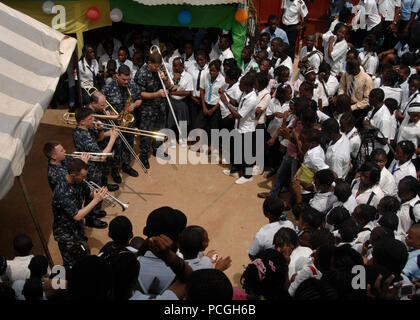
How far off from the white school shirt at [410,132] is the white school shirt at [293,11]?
19.8ft

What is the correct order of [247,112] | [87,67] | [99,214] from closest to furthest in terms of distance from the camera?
[99,214] < [247,112] < [87,67]

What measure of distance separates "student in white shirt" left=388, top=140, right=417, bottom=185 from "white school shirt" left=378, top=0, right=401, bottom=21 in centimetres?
711

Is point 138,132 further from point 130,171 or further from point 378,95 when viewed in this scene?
point 378,95

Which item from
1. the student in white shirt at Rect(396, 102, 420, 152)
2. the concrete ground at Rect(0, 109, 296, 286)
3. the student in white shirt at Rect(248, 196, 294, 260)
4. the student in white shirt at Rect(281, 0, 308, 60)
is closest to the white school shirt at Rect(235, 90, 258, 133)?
the concrete ground at Rect(0, 109, 296, 286)

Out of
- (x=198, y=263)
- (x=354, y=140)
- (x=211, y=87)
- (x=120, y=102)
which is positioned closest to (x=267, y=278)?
(x=198, y=263)

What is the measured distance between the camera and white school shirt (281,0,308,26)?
11.8 m

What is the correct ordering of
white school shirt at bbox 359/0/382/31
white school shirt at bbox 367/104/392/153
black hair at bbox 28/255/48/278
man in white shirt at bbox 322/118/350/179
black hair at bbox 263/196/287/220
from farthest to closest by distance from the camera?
white school shirt at bbox 359/0/382/31, white school shirt at bbox 367/104/392/153, man in white shirt at bbox 322/118/350/179, black hair at bbox 263/196/287/220, black hair at bbox 28/255/48/278

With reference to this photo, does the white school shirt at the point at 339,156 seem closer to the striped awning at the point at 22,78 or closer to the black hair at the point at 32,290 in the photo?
the striped awning at the point at 22,78

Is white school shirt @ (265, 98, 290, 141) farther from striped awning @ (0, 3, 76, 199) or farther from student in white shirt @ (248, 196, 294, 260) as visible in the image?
striped awning @ (0, 3, 76, 199)

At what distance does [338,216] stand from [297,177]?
1.50 meters

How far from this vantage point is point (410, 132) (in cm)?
681

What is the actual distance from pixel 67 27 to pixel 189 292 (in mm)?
7888

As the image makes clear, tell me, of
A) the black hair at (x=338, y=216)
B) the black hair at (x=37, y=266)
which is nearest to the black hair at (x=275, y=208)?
the black hair at (x=338, y=216)

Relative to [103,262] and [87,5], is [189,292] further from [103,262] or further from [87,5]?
[87,5]
